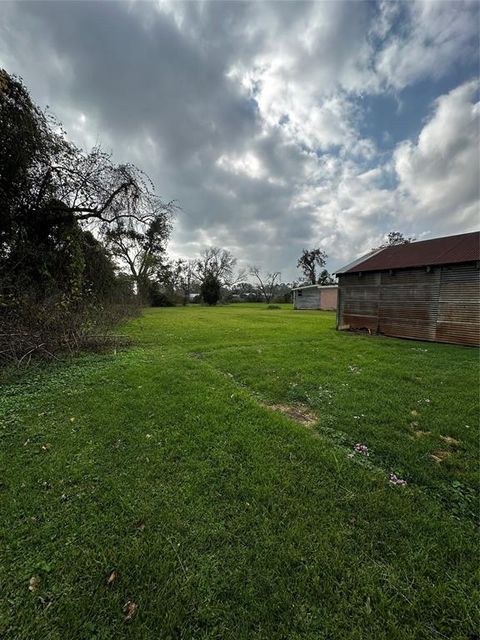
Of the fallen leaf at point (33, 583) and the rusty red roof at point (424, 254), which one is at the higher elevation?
the rusty red roof at point (424, 254)

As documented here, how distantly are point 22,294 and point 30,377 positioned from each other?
2.18 meters

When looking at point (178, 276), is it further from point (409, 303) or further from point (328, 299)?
point (409, 303)

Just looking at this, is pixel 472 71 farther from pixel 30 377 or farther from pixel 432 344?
pixel 30 377

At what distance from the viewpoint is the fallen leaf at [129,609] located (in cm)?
→ 135

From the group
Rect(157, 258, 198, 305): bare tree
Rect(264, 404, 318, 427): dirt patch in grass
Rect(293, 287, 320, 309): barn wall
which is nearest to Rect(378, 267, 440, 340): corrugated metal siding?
Rect(264, 404, 318, 427): dirt patch in grass

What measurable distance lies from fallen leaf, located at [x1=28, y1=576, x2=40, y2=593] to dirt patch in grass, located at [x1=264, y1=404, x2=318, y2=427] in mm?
2866

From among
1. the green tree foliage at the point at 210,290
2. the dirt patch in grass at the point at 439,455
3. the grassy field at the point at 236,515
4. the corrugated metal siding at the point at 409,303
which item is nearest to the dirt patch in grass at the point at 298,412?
the grassy field at the point at 236,515

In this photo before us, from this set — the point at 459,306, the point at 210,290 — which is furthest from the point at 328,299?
the point at 459,306

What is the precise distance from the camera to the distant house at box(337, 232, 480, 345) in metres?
8.45

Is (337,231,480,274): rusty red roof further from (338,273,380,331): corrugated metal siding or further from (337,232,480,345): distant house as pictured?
(338,273,380,331): corrugated metal siding

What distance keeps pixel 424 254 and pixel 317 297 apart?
21.3 metres

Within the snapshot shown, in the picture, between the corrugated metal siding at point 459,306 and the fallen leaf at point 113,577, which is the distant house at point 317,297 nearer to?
the corrugated metal siding at point 459,306

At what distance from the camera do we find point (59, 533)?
5.92 ft

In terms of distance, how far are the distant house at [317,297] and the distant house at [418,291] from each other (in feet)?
58.5
